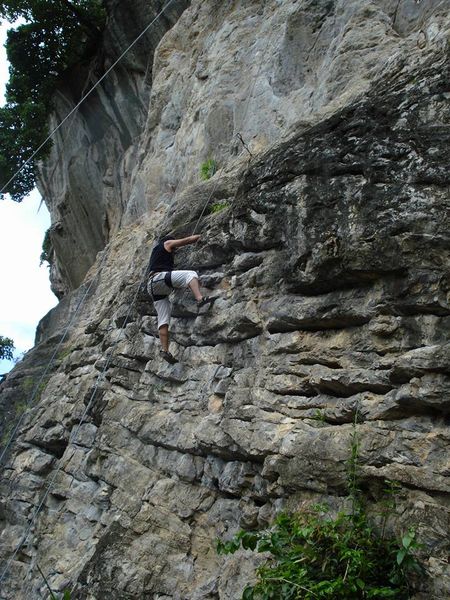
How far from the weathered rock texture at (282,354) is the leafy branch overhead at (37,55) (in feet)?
39.8

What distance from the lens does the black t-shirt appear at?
873 centimetres

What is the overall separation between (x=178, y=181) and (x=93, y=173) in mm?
8290

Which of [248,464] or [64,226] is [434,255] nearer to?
[248,464]

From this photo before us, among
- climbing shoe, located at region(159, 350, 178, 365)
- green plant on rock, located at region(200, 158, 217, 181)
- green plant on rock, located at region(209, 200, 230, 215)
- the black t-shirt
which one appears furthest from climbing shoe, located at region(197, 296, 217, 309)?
green plant on rock, located at region(200, 158, 217, 181)

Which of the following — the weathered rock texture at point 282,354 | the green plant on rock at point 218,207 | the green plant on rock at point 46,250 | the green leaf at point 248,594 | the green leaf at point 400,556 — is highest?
the green plant on rock at point 46,250

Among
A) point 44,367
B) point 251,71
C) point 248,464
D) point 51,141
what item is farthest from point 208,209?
point 51,141

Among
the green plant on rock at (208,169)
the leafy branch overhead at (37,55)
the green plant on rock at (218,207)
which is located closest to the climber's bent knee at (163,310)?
the green plant on rock at (218,207)

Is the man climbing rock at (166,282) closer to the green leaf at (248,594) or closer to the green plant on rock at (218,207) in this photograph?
the green plant on rock at (218,207)

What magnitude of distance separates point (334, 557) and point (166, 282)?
15.4 ft

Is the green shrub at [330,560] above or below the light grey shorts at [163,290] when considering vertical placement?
below

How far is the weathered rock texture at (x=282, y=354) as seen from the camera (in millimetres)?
5312

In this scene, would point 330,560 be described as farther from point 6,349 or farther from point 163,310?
point 6,349

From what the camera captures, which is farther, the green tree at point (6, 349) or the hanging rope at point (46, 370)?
the green tree at point (6, 349)

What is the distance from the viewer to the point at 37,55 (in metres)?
21.7
